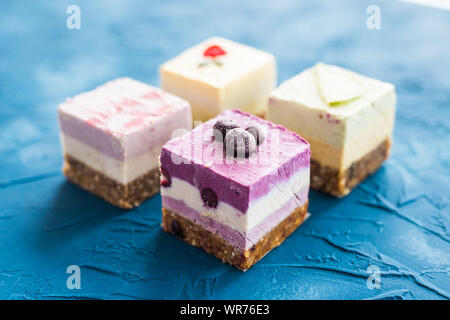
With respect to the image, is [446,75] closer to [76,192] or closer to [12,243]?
[76,192]

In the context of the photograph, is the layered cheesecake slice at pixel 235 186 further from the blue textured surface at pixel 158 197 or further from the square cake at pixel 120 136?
the square cake at pixel 120 136

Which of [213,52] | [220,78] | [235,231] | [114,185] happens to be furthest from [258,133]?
[213,52]

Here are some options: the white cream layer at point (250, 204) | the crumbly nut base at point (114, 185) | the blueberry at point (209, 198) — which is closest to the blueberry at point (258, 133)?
the white cream layer at point (250, 204)

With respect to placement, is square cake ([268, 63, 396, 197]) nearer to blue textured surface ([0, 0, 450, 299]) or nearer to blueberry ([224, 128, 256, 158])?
blue textured surface ([0, 0, 450, 299])

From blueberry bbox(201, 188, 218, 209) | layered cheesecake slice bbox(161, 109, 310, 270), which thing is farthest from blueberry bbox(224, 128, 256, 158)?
blueberry bbox(201, 188, 218, 209)

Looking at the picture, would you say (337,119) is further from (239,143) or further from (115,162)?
(115,162)

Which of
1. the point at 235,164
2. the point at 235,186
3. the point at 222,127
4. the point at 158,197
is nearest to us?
the point at 235,186
